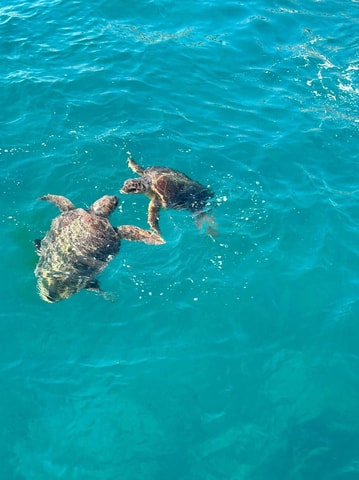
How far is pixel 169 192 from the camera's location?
14469 millimetres

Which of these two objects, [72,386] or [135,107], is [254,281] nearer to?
[72,386]

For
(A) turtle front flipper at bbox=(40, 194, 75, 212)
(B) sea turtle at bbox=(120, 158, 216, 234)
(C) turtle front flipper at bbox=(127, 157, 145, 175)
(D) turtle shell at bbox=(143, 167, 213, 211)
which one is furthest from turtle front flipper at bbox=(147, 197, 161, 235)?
(A) turtle front flipper at bbox=(40, 194, 75, 212)

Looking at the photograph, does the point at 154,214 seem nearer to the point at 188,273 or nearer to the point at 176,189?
the point at 176,189

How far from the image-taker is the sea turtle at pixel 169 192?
47.3ft

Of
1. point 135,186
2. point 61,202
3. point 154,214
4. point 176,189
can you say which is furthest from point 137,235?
point 61,202

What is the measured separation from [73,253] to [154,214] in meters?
2.95

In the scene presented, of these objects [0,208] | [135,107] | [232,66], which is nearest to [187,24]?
[232,66]

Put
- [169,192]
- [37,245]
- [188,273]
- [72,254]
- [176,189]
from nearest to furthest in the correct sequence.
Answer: [72,254]
[37,245]
[188,273]
[169,192]
[176,189]

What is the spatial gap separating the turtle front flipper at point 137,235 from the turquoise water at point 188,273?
0.45 metres

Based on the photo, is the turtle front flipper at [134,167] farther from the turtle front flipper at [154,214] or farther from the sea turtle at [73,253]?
the sea turtle at [73,253]

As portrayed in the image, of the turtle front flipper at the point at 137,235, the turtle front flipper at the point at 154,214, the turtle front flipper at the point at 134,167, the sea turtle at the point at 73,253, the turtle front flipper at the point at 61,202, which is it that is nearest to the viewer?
the sea turtle at the point at 73,253

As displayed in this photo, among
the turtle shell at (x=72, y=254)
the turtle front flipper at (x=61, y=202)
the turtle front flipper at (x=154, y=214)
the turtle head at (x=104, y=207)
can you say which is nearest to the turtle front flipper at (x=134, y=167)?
the turtle front flipper at (x=154, y=214)

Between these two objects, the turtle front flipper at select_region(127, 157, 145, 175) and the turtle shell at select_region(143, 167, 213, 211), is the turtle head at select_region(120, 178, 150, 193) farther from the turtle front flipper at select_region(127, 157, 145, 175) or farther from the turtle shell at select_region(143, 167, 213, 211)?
the turtle front flipper at select_region(127, 157, 145, 175)

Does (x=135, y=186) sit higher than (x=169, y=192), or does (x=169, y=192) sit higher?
(x=135, y=186)
